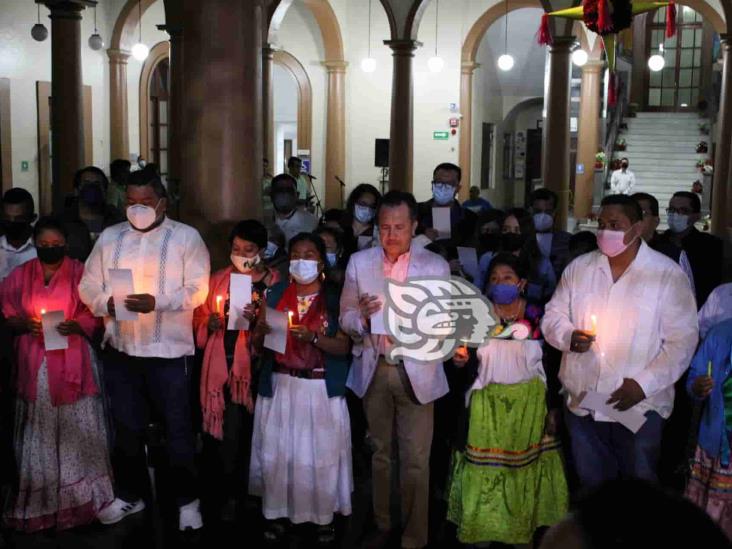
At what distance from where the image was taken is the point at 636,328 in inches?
188

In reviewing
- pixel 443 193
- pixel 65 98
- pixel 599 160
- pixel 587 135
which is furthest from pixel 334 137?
pixel 443 193

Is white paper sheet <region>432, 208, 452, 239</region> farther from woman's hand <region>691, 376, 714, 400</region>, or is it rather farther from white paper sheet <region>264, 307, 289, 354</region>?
woman's hand <region>691, 376, 714, 400</region>

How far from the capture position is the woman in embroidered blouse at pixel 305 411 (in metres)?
5.48

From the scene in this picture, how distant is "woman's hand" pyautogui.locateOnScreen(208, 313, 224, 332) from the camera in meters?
5.72

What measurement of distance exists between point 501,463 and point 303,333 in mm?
1289

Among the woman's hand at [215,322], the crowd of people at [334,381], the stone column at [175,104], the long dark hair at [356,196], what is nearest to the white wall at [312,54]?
the stone column at [175,104]

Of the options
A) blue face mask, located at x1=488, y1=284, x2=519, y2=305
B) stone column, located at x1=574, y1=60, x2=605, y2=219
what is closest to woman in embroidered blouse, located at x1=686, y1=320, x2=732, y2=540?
blue face mask, located at x1=488, y1=284, x2=519, y2=305

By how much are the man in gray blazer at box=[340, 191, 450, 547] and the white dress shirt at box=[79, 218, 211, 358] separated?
942 mm

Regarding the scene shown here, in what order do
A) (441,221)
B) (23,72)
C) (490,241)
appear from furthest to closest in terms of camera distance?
1. (23,72)
2. (441,221)
3. (490,241)

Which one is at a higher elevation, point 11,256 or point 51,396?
point 11,256

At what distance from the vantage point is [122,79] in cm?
2028

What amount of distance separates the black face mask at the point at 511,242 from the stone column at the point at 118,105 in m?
14.3

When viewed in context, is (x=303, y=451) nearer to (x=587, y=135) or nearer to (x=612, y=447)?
(x=612, y=447)

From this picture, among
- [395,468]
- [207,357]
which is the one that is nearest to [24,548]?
[207,357]
